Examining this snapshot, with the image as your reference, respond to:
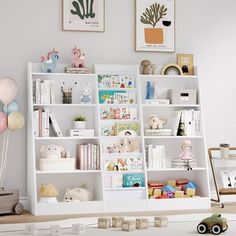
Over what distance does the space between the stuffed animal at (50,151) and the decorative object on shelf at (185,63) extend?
151cm

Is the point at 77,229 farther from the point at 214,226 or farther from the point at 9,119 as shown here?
the point at 9,119

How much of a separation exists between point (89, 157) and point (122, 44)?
1.20 meters

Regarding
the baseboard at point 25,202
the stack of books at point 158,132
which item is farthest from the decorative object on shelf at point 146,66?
the baseboard at point 25,202

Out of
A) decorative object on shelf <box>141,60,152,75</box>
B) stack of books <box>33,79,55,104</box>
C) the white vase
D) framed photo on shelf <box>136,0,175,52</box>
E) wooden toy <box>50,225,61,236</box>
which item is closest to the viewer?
wooden toy <box>50,225,61,236</box>

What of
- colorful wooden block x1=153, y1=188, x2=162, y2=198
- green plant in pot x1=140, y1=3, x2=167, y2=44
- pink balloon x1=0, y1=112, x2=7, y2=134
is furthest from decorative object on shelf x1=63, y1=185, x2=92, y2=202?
green plant in pot x1=140, y1=3, x2=167, y2=44

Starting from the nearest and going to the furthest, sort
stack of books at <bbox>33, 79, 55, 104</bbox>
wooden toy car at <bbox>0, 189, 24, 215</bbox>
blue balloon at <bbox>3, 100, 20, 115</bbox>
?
wooden toy car at <bbox>0, 189, 24, 215</bbox> → blue balloon at <bbox>3, 100, 20, 115</bbox> → stack of books at <bbox>33, 79, 55, 104</bbox>

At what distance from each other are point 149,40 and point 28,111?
140 cm

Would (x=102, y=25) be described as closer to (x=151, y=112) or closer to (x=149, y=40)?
(x=149, y=40)

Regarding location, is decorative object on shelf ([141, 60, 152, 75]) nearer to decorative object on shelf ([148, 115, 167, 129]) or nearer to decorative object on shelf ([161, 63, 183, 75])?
decorative object on shelf ([161, 63, 183, 75])

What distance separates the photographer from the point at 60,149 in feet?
18.8

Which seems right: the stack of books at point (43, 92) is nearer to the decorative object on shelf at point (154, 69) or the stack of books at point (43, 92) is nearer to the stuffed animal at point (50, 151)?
the stuffed animal at point (50, 151)

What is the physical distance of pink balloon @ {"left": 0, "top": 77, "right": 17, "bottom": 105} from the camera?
5.47 m

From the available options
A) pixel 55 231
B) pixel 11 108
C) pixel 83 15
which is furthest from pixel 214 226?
pixel 83 15

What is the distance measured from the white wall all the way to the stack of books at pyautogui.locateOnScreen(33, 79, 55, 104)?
0.21 metres
